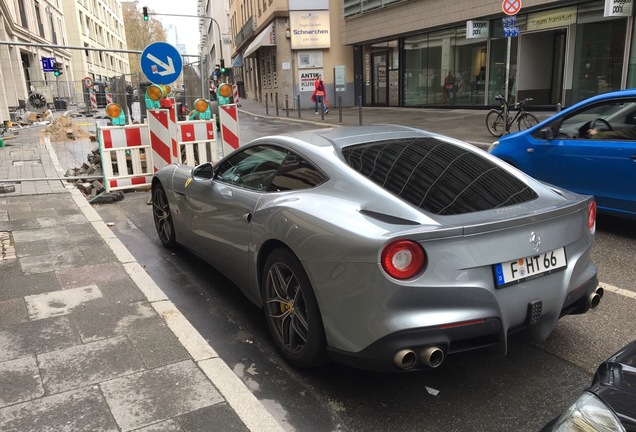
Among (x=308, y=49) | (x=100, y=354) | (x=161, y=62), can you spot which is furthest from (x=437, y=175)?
(x=308, y=49)

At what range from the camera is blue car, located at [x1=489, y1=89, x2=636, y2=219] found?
5.45 meters

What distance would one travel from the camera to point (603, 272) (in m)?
4.73

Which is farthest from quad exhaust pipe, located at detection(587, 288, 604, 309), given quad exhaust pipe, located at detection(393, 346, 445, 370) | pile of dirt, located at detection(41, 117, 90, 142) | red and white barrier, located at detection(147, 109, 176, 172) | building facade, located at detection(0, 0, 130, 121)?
pile of dirt, located at detection(41, 117, 90, 142)

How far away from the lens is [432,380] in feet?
10.3

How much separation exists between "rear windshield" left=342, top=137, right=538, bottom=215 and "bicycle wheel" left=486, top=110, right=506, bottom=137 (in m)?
10.5

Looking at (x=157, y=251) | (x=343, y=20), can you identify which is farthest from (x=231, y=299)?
(x=343, y=20)

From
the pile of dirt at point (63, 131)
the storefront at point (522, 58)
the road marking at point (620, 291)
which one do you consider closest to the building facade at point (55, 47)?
the pile of dirt at point (63, 131)

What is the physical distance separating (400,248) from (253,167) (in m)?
1.85

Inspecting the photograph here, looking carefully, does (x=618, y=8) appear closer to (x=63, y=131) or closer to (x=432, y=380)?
(x=432, y=380)

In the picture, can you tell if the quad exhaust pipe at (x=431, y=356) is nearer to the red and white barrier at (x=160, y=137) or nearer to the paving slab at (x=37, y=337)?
the paving slab at (x=37, y=337)

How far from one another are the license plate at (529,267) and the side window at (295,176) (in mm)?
1215

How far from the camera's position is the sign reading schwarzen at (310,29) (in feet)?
101

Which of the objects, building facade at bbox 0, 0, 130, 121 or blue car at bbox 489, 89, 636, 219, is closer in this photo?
blue car at bbox 489, 89, 636, 219

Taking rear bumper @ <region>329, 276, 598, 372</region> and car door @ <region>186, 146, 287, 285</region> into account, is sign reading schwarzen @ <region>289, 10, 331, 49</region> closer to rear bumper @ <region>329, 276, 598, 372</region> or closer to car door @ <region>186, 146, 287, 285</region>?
car door @ <region>186, 146, 287, 285</region>
